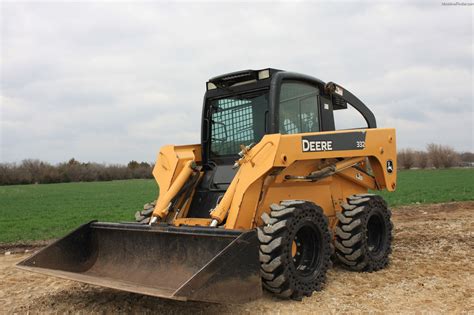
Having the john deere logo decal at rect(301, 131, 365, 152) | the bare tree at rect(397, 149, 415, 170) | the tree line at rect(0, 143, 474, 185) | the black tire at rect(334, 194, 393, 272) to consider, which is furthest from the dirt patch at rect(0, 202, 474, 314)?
the bare tree at rect(397, 149, 415, 170)

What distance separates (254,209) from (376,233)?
2.40 metres

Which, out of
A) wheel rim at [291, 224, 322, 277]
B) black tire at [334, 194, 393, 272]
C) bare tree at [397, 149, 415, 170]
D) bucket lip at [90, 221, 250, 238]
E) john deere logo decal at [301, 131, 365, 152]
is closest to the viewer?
bucket lip at [90, 221, 250, 238]

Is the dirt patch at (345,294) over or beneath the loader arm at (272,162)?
beneath

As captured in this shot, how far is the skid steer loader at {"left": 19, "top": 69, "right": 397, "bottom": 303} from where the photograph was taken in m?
5.05

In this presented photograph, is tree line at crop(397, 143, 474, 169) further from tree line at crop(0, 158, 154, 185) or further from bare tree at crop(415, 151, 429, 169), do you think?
tree line at crop(0, 158, 154, 185)

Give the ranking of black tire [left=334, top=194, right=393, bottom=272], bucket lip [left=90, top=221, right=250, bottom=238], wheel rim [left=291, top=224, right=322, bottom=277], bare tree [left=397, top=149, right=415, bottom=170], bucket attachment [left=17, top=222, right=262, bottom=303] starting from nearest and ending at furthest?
bucket attachment [left=17, top=222, right=262, bottom=303] → bucket lip [left=90, top=221, right=250, bottom=238] → wheel rim [left=291, top=224, right=322, bottom=277] → black tire [left=334, top=194, right=393, bottom=272] → bare tree [left=397, top=149, right=415, bottom=170]

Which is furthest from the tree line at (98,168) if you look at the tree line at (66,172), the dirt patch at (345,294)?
the dirt patch at (345,294)

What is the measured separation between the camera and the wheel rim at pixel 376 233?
7015 millimetres

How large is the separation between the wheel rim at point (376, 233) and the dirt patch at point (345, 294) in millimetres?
347

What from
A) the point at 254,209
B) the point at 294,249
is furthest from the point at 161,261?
the point at 294,249

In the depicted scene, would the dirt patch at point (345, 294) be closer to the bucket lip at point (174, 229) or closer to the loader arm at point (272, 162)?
the bucket lip at point (174, 229)

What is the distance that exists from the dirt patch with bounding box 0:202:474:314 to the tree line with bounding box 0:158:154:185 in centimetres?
4868

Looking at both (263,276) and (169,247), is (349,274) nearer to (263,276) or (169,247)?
(263,276)

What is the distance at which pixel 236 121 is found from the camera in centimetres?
696
